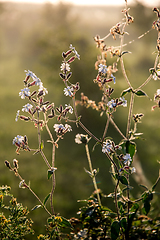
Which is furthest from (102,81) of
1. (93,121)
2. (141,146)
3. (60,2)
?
(60,2)

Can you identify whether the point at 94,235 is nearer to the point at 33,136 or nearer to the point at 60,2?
the point at 33,136

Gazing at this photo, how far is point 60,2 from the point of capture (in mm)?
6105

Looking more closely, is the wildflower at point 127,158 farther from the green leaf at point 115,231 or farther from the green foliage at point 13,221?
the green foliage at point 13,221

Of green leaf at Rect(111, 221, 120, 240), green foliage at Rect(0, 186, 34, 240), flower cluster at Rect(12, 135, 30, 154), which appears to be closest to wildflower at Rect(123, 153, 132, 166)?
green leaf at Rect(111, 221, 120, 240)

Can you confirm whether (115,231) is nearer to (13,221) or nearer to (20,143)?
(13,221)

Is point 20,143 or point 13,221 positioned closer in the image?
point 20,143

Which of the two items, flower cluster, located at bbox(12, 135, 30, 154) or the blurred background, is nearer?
flower cluster, located at bbox(12, 135, 30, 154)

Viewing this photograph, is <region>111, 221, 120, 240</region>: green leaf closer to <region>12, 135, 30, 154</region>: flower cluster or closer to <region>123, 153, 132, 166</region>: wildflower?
<region>123, 153, 132, 166</region>: wildflower

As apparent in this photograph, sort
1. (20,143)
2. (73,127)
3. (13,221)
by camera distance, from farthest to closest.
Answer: (73,127), (13,221), (20,143)

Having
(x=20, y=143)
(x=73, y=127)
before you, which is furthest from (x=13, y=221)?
(x=73, y=127)

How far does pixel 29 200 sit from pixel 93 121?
7.41 feet

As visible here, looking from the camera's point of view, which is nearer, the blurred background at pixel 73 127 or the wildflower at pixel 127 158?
the wildflower at pixel 127 158

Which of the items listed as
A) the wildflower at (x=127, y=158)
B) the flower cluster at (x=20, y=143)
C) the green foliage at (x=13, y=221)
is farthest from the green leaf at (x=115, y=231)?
the flower cluster at (x=20, y=143)

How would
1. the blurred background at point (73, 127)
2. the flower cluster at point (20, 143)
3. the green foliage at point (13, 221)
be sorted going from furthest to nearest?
the blurred background at point (73, 127) → the green foliage at point (13, 221) → the flower cluster at point (20, 143)
